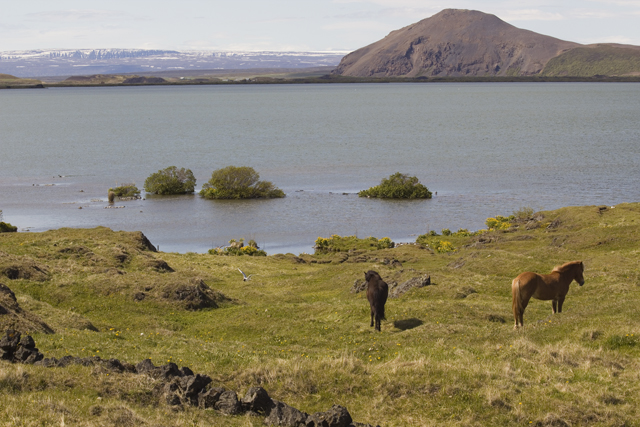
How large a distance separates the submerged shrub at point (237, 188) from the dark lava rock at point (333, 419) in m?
66.6

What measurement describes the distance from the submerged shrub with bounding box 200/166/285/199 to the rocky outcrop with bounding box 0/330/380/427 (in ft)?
209

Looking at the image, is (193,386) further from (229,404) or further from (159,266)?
(159,266)

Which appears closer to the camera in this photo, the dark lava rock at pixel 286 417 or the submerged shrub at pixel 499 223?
the dark lava rock at pixel 286 417

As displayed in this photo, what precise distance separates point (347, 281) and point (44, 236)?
797 inches

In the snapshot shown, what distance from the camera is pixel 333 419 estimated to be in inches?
442

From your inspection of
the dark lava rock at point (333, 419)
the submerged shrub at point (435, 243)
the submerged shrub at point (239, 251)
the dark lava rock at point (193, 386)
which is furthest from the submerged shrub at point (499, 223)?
the dark lava rock at point (333, 419)

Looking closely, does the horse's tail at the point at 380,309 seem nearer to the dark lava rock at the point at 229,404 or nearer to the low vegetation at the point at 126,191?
the dark lava rock at the point at 229,404

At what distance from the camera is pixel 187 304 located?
26.1 meters

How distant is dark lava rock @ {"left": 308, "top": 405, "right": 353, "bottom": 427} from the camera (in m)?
11.2

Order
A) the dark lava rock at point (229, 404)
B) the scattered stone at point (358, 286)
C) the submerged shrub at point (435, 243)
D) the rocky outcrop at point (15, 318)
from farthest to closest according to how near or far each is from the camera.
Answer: the submerged shrub at point (435, 243)
the scattered stone at point (358, 286)
the rocky outcrop at point (15, 318)
the dark lava rock at point (229, 404)

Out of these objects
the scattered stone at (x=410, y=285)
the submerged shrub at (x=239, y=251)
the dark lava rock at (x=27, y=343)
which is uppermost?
the dark lava rock at (x=27, y=343)

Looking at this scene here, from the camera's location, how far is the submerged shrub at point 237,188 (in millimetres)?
78250

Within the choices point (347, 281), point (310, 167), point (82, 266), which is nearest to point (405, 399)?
point (347, 281)

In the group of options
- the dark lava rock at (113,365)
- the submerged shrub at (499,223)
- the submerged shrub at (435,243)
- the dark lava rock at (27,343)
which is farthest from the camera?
the submerged shrub at (499,223)
